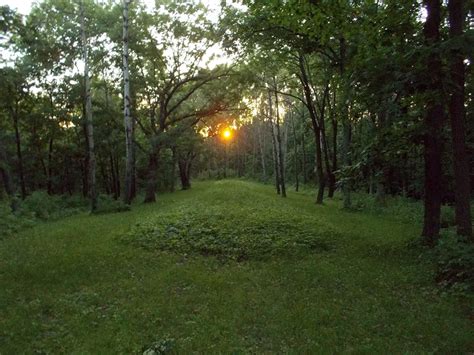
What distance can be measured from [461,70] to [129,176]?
1953 centimetres

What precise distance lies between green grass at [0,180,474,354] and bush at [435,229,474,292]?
375mm

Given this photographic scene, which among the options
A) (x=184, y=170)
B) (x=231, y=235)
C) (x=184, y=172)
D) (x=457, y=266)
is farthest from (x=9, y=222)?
(x=184, y=170)

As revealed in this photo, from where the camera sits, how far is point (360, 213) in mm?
22250

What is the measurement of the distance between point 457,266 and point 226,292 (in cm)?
543

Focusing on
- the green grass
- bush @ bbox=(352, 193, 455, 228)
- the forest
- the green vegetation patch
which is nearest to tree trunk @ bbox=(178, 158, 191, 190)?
the forest

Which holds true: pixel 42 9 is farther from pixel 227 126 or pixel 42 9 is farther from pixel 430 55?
pixel 430 55

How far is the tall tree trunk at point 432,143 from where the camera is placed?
11.5 meters

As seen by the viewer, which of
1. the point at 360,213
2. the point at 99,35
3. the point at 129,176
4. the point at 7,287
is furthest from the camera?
the point at 99,35

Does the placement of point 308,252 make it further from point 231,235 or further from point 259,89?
point 259,89

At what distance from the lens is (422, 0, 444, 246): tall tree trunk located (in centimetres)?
1146

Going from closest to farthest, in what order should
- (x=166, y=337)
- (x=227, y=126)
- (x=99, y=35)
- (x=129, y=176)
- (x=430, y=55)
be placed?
(x=166, y=337)
(x=430, y=55)
(x=129, y=176)
(x=99, y=35)
(x=227, y=126)

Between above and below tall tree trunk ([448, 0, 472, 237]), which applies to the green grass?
below

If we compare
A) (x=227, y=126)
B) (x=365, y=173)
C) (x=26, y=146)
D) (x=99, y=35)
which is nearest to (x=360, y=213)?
(x=365, y=173)

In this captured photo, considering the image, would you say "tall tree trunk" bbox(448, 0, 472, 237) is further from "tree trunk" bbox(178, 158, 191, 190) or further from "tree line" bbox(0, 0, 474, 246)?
"tree trunk" bbox(178, 158, 191, 190)
